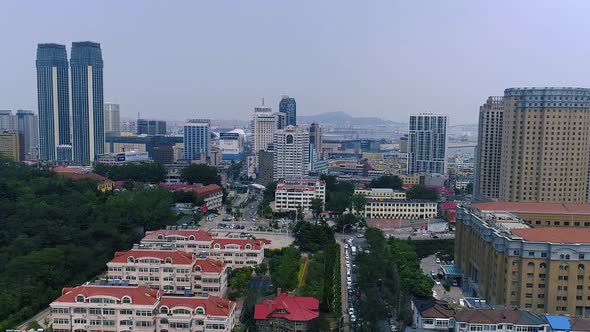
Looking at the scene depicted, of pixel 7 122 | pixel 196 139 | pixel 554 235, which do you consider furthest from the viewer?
pixel 7 122

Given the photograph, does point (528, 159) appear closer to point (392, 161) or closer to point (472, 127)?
point (392, 161)

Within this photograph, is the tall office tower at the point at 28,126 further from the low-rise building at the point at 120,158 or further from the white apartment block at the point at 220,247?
the white apartment block at the point at 220,247

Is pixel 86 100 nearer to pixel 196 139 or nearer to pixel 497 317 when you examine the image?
pixel 196 139

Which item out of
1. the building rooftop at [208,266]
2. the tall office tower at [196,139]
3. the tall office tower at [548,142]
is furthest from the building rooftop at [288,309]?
the tall office tower at [196,139]

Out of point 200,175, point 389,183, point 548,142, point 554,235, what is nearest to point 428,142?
point 389,183

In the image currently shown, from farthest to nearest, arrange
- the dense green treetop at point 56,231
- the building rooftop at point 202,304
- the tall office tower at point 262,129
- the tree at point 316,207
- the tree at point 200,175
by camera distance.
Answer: the tall office tower at point 262,129
the tree at point 200,175
the tree at point 316,207
the dense green treetop at point 56,231
the building rooftop at point 202,304

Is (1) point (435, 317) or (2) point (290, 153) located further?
(2) point (290, 153)

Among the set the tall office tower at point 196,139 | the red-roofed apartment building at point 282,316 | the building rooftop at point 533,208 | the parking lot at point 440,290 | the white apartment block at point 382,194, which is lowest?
the parking lot at point 440,290
